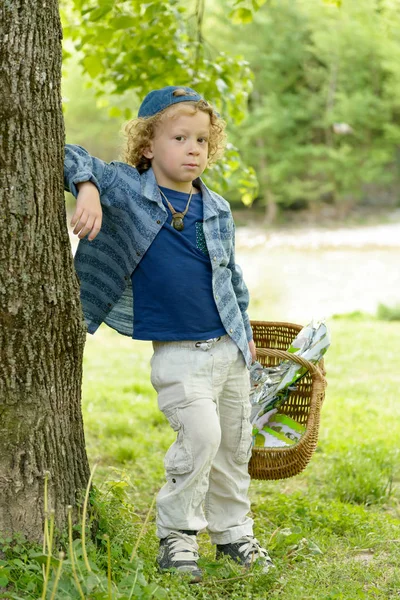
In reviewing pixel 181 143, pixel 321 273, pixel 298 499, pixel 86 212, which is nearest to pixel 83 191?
pixel 86 212

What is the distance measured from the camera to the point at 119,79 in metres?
4.75

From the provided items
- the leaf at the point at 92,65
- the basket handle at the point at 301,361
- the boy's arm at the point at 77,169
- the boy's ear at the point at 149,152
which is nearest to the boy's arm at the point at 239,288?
the basket handle at the point at 301,361

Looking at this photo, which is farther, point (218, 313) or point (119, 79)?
point (119, 79)

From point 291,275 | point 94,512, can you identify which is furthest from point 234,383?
point 291,275

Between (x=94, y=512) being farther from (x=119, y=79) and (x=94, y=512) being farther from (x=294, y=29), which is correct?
(x=294, y=29)

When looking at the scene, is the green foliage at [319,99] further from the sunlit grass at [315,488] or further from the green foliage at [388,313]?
the sunlit grass at [315,488]

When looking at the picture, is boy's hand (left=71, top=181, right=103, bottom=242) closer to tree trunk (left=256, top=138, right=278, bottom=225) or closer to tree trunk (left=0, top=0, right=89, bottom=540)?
tree trunk (left=0, top=0, right=89, bottom=540)

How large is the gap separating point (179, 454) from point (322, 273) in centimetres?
1357

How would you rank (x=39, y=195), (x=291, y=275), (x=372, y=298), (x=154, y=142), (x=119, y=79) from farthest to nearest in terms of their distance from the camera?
1. (x=291, y=275)
2. (x=372, y=298)
3. (x=119, y=79)
4. (x=154, y=142)
5. (x=39, y=195)

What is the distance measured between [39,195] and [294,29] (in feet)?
88.0

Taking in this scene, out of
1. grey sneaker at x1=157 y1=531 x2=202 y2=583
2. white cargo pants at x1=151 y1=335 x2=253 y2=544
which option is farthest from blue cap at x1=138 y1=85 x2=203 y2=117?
grey sneaker at x1=157 y1=531 x2=202 y2=583

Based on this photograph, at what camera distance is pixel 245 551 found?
280 cm

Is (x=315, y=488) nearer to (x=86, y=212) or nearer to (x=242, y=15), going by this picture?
(x=86, y=212)

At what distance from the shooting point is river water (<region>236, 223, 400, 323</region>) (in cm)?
1132
